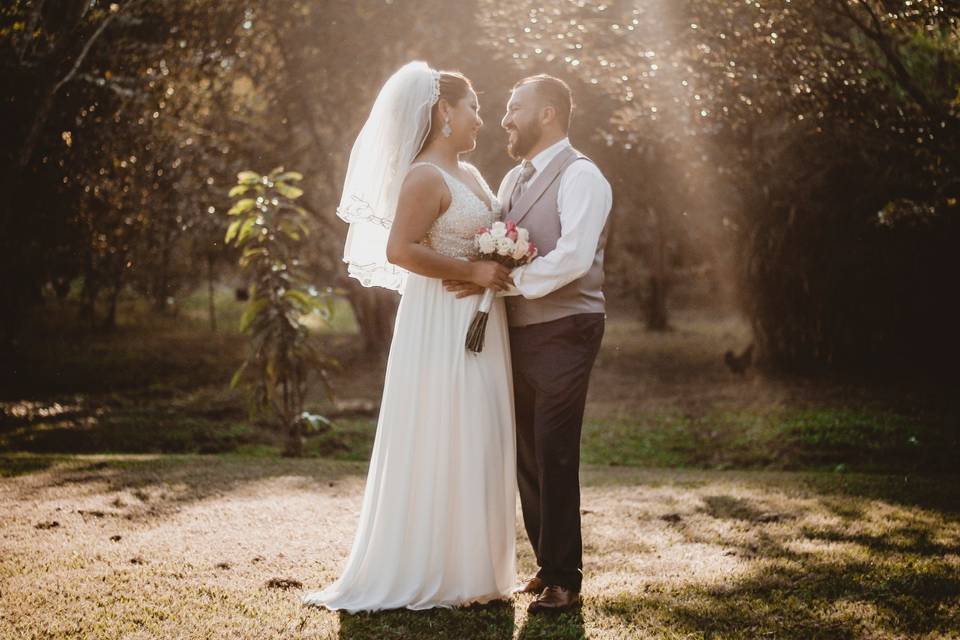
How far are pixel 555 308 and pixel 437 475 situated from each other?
973 millimetres

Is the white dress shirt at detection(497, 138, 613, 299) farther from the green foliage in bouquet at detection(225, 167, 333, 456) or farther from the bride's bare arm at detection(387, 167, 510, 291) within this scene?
the green foliage in bouquet at detection(225, 167, 333, 456)

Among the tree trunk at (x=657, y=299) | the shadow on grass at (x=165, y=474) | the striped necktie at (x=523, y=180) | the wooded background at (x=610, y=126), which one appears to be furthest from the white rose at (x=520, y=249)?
the tree trunk at (x=657, y=299)

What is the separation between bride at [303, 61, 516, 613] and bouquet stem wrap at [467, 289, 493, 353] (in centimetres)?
7

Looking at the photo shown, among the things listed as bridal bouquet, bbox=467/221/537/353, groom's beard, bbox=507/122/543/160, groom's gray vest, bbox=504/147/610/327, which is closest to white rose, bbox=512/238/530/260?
bridal bouquet, bbox=467/221/537/353

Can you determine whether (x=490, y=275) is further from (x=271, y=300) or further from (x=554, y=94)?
(x=271, y=300)

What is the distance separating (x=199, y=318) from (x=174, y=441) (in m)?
16.5

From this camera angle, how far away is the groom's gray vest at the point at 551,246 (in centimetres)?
404

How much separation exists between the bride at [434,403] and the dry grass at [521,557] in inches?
8.0

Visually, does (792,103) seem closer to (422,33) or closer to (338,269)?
(422,33)

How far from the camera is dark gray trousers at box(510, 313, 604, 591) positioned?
13.3 feet

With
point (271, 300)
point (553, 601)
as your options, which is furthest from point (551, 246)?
point (271, 300)

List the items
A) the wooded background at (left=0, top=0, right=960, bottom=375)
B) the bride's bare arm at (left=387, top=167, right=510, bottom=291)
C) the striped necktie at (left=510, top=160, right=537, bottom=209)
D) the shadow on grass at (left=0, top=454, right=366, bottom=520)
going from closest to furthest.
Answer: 1. the bride's bare arm at (left=387, top=167, right=510, bottom=291)
2. the striped necktie at (left=510, top=160, right=537, bottom=209)
3. the shadow on grass at (left=0, top=454, right=366, bottom=520)
4. the wooded background at (left=0, top=0, right=960, bottom=375)

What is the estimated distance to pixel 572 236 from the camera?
152 inches

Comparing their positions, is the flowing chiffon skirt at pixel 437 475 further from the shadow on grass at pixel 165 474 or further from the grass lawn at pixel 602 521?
the shadow on grass at pixel 165 474
